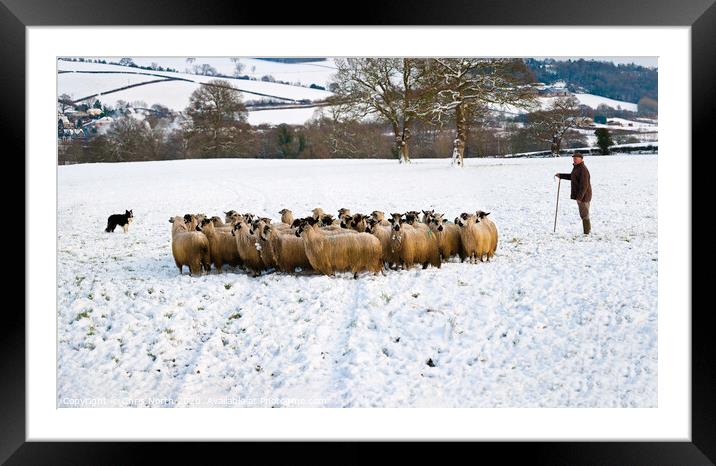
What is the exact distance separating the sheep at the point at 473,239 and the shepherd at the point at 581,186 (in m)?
1.88

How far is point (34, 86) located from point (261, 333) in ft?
13.1

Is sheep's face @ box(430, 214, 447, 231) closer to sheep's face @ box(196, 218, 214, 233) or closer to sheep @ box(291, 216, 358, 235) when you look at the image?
sheep @ box(291, 216, 358, 235)

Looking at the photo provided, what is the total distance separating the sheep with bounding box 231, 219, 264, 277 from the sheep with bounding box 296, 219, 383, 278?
97 cm

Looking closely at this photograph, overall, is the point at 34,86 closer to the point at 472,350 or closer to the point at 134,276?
the point at 134,276

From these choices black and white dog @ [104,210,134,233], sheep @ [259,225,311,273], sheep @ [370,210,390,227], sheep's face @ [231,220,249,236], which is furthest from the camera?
black and white dog @ [104,210,134,233]

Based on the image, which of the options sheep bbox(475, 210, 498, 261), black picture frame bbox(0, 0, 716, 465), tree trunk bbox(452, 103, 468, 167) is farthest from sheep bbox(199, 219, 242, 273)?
sheep bbox(475, 210, 498, 261)

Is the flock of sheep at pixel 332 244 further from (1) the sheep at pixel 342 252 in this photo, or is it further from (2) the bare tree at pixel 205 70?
(2) the bare tree at pixel 205 70

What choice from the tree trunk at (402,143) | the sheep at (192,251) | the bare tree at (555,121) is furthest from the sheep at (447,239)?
the sheep at (192,251)

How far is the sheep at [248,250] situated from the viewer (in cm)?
938

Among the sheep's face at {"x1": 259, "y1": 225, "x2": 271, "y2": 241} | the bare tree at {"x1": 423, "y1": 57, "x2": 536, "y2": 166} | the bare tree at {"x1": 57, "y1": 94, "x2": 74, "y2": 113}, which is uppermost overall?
the bare tree at {"x1": 423, "y1": 57, "x2": 536, "y2": 166}

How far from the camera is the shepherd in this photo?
404 inches

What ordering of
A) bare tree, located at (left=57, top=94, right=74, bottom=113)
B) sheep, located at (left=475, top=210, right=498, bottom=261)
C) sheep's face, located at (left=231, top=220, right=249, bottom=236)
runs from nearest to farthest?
bare tree, located at (left=57, top=94, right=74, bottom=113), sheep's face, located at (left=231, top=220, right=249, bottom=236), sheep, located at (left=475, top=210, right=498, bottom=261)

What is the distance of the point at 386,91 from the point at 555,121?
3107 mm
